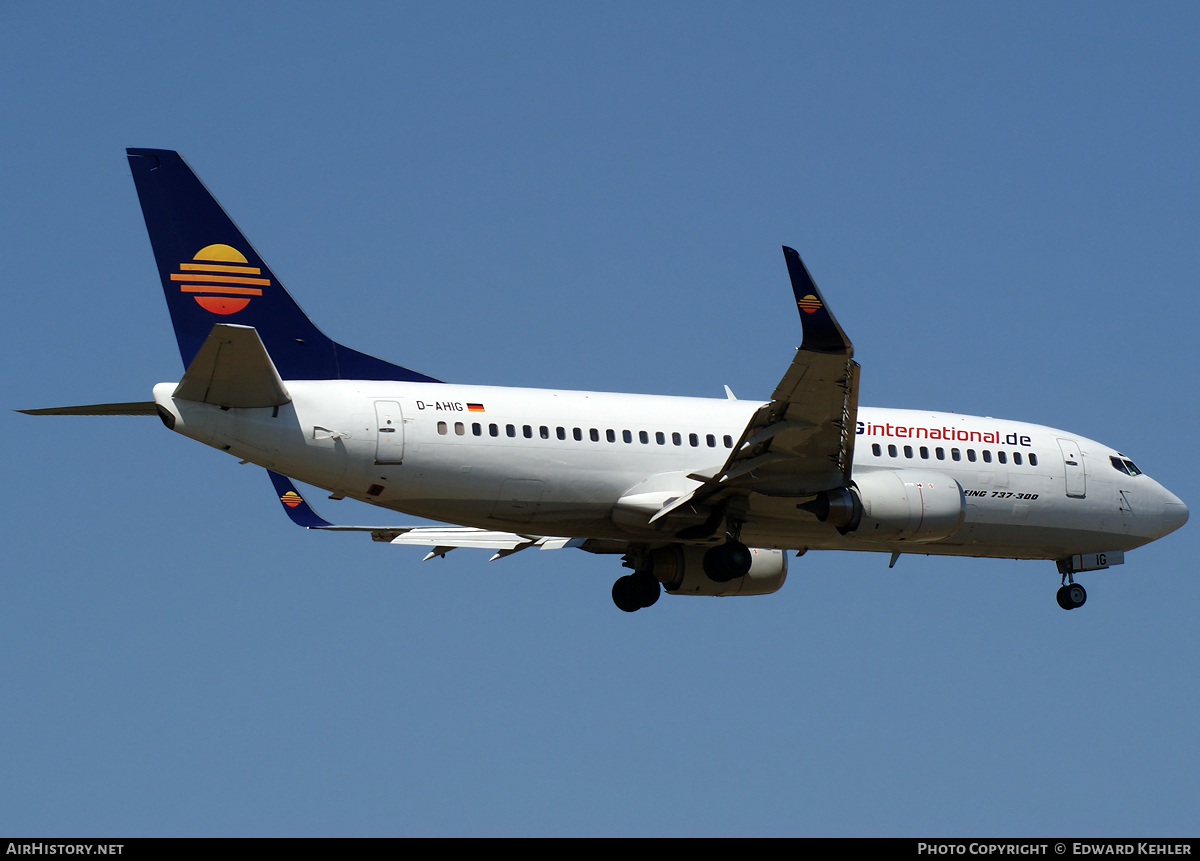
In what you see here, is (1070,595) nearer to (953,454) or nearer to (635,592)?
(953,454)

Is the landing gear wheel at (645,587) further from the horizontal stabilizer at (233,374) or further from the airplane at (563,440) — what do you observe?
the horizontal stabilizer at (233,374)

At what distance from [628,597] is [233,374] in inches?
400

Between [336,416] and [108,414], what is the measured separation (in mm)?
3476

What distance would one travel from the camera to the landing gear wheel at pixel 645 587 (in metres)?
29.4

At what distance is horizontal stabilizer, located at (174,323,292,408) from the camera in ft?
70.4

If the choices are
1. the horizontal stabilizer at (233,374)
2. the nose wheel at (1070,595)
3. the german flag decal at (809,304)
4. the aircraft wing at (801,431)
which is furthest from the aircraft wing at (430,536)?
the german flag decal at (809,304)

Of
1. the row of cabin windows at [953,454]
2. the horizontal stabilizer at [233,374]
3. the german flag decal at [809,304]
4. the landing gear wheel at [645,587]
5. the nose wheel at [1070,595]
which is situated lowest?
the landing gear wheel at [645,587]

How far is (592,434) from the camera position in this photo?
83.5 ft

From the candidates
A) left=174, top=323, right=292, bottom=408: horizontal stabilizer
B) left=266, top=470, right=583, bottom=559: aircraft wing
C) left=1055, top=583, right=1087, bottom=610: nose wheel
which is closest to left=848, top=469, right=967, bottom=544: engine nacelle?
left=1055, top=583, right=1087, bottom=610: nose wheel

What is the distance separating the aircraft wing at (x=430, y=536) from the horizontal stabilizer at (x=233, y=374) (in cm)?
722
